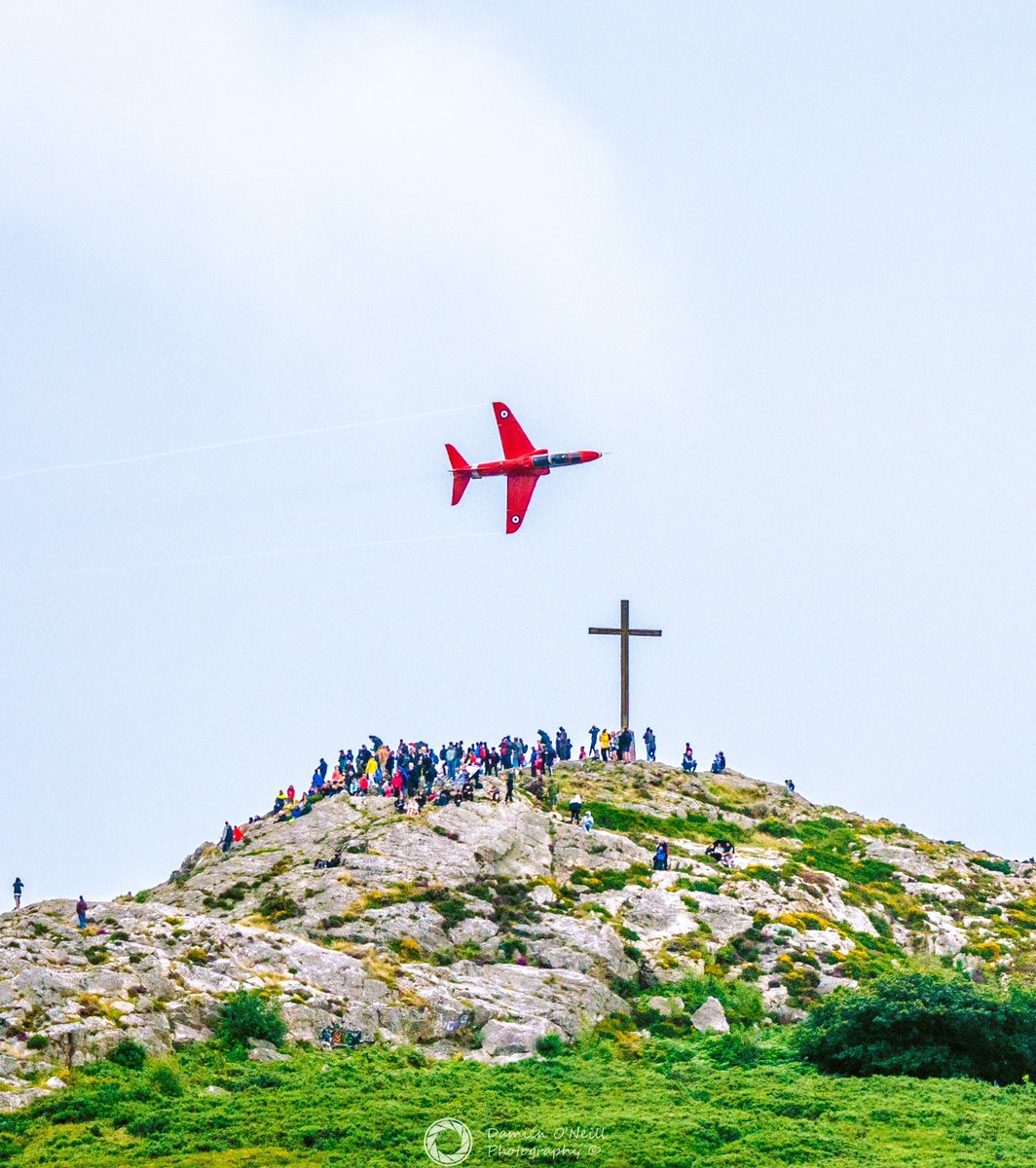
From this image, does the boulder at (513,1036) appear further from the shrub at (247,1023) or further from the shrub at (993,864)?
the shrub at (993,864)

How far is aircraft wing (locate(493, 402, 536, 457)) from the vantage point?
247ft

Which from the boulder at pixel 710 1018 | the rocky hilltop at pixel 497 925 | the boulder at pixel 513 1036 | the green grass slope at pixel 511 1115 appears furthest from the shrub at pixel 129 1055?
the boulder at pixel 710 1018

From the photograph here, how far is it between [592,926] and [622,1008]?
5.23 m

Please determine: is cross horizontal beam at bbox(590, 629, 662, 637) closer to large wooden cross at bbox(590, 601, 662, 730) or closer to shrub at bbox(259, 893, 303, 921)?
large wooden cross at bbox(590, 601, 662, 730)

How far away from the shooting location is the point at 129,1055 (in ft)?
144

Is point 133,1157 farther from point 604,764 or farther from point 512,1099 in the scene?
point 604,764

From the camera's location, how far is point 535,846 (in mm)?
66250

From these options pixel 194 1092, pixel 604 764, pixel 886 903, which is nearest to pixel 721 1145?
pixel 194 1092

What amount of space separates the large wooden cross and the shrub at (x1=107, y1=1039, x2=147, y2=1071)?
4169cm

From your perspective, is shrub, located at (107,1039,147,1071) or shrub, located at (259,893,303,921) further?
shrub, located at (259,893,303,921)

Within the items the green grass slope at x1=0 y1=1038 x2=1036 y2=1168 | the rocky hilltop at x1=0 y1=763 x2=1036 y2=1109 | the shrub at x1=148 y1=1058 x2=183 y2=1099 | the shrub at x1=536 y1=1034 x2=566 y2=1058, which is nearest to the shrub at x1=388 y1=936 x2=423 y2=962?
the rocky hilltop at x1=0 y1=763 x2=1036 y2=1109

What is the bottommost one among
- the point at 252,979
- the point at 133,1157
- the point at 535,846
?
the point at 133,1157

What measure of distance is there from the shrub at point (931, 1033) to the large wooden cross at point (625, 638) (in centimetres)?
3460

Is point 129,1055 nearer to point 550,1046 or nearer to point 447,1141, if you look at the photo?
point 447,1141
